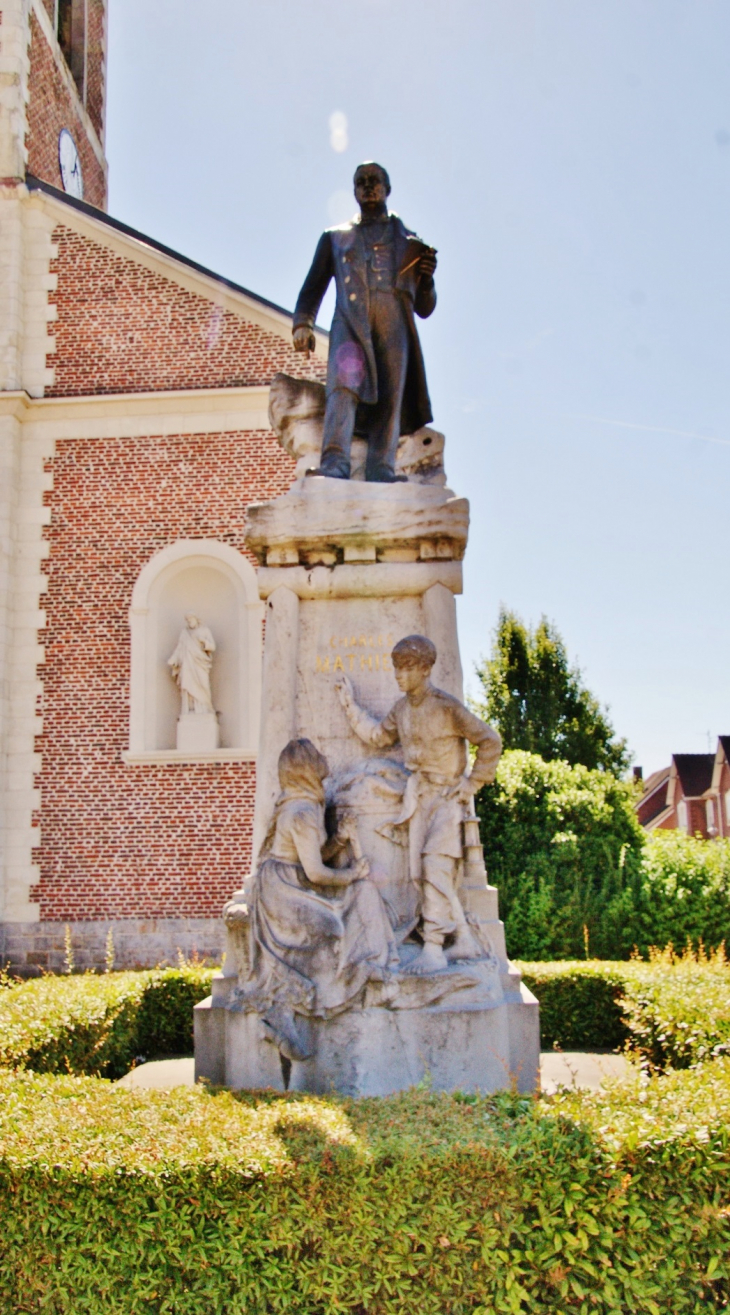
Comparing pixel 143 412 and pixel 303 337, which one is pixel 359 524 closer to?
pixel 303 337

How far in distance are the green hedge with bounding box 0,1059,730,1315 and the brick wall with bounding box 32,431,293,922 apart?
9.07 m

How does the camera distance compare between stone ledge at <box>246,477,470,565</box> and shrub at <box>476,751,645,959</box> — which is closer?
stone ledge at <box>246,477,470,565</box>

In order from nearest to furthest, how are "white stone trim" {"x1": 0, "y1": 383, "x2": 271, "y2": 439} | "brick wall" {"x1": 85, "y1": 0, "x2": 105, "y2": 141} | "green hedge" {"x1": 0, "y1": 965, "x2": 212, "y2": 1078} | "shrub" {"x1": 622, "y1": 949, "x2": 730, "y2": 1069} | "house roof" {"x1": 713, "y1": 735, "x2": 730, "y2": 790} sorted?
"shrub" {"x1": 622, "y1": 949, "x2": 730, "y2": 1069}, "green hedge" {"x1": 0, "y1": 965, "x2": 212, "y2": 1078}, "white stone trim" {"x1": 0, "y1": 383, "x2": 271, "y2": 439}, "brick wall" {"x1": 85, "y1": 0, "x2": 105, "y2": 141}, "house roof" {"x1": 713, "y1": 735, "x2": 730, "y2": 790}

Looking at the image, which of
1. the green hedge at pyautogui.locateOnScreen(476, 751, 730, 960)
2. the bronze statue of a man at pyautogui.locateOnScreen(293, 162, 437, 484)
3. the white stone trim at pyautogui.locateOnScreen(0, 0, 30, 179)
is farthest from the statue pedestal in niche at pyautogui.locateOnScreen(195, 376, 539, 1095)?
the white stone trim at pyautogui.locateOnScreen(0, 0, 30, 179)

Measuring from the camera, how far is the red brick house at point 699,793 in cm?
3844

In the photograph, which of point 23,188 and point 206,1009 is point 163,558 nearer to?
point 23,188

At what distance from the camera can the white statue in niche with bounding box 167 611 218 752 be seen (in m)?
12.6

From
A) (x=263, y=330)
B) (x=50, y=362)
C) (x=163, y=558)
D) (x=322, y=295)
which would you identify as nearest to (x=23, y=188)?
(x=50, y=362)

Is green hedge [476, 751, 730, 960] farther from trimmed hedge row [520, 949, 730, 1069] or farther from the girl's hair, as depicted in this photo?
the girl's hair

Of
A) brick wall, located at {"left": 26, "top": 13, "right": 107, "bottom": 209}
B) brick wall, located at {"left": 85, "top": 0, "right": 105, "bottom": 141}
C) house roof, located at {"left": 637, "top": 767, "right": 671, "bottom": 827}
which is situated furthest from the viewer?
house roof, located at {"left": 637, "top": 767, "right": 671, "bottom": 827}

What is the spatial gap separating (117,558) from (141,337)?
3.08 m

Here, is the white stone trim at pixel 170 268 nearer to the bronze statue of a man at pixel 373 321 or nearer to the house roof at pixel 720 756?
the bronze statue of a man at pixel 373 321

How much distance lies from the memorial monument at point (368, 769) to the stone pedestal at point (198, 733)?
22.8 feet

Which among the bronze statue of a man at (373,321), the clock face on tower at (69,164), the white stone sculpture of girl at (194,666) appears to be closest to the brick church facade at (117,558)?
the white stone sculpture of girl at (194,666)
